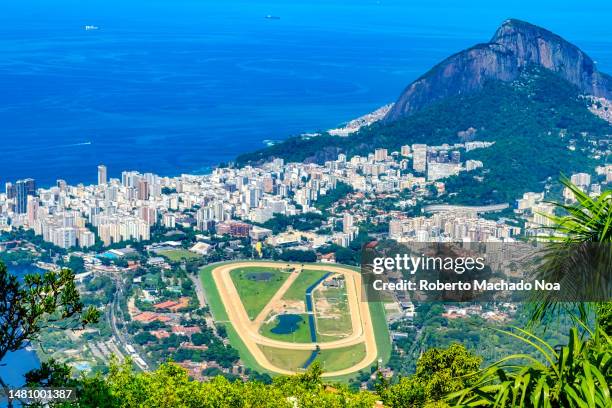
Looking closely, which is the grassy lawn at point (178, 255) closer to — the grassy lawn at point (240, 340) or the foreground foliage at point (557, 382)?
the grassy lawn at point (240, 340)

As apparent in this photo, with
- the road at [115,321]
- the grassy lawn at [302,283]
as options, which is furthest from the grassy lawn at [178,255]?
the grassy lawn at [302,283]

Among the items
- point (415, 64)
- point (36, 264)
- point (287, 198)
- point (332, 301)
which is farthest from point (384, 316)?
point (415, 64)

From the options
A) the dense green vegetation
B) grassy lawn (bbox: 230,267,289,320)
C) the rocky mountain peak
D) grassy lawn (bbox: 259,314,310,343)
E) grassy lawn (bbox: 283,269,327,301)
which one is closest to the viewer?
grassy lawn (bbox: 259,314,310,343)

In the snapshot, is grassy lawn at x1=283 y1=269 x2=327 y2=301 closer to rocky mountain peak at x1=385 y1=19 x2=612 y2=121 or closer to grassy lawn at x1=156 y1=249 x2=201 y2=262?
grassy lawn at x1=156 y1=249 x2=201 y2=262

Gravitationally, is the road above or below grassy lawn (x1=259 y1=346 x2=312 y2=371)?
above

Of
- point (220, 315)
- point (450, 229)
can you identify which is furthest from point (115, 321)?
point (450, 229)

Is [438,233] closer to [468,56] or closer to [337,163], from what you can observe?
[337,163]

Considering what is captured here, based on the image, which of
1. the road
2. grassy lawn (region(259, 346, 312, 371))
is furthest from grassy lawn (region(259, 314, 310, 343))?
the road
